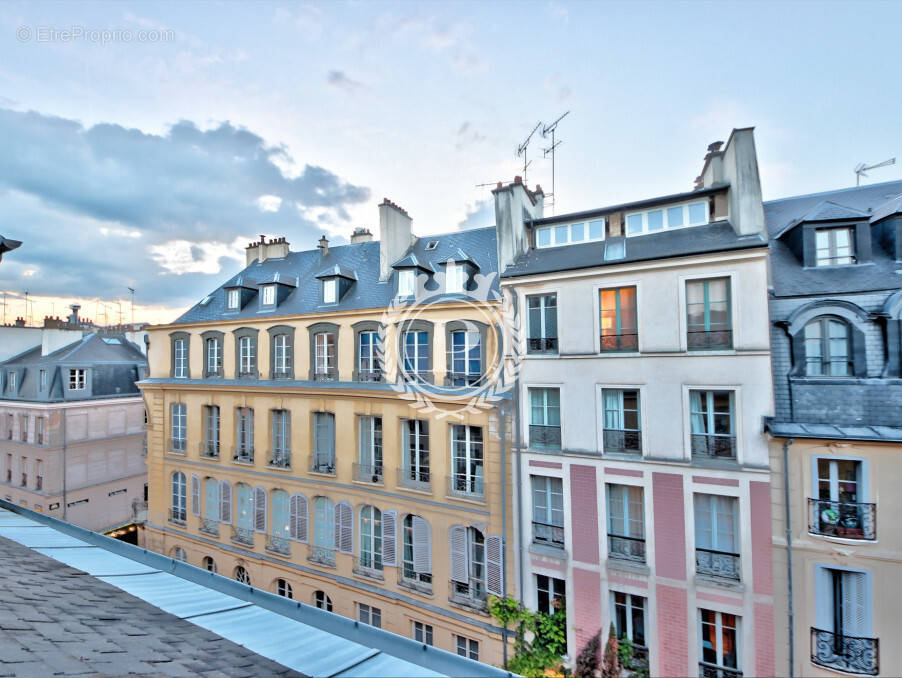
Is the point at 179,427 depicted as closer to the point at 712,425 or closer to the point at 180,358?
the point at 180,358

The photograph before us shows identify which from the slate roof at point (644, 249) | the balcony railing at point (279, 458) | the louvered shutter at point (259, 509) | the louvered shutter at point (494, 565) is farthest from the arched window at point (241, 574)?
the slate roof at point (644, 249)

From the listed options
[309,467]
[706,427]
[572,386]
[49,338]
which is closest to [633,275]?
[572,386]

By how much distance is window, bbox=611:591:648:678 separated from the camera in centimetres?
1037

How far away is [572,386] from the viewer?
11.5m

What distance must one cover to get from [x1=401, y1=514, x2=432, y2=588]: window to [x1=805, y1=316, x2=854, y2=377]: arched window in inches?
454

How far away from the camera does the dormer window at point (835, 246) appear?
10.3 m

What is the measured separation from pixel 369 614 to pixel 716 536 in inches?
440

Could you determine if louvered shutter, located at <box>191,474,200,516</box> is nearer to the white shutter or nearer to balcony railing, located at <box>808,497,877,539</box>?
the white shutter

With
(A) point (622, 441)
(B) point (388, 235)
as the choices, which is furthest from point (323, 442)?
(A) point (622, 441)

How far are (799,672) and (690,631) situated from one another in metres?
2.17

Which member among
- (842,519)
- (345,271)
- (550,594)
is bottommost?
(550,594)

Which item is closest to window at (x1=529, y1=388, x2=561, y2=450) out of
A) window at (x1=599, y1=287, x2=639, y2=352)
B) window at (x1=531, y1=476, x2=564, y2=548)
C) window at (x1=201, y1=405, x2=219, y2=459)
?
window at (x1=531, y1=476, x2=564, y2=548)

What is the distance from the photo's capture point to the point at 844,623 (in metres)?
8.99

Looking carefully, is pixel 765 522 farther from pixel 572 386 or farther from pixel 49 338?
pixel 49 338
